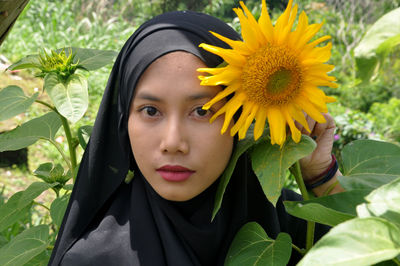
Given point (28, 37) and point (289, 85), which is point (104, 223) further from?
point (28, 37)

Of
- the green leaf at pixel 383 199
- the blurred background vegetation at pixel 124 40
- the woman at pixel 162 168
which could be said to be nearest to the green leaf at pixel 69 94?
the woman at pixel 162 168

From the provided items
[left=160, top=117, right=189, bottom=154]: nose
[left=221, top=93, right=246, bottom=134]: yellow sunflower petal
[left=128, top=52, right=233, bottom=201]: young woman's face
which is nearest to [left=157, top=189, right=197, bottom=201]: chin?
[left=128, top=52, right=233, bottom=201]: young woman's face

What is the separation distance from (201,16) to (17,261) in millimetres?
737

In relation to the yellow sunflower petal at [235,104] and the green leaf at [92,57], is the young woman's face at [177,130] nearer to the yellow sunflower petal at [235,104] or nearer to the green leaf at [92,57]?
the yellow sunflower petal at [235,104]

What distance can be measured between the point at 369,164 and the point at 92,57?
78cm

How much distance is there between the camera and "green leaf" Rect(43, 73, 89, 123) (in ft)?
3.88

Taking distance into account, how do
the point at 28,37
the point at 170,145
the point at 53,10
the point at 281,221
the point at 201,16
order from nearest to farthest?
1. the point at 170,145
2. the point at 201,16
3. the point at 281,221
4. the point at 28,37
5. the point at 53,10

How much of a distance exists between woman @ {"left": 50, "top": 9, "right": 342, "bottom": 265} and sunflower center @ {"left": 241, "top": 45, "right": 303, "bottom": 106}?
15 cm

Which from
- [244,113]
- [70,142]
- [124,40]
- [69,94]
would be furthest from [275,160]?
[124,40]

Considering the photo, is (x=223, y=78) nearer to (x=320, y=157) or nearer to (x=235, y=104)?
(x=235, y=104)

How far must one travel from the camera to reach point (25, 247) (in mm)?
1322

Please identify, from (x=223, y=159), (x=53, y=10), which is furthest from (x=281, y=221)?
(x=53, y=10)

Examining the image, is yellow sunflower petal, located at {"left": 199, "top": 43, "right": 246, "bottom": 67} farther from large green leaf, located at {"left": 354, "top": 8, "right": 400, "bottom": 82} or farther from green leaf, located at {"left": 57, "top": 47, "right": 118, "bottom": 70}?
green leaf, located at {"left": 57, "top": 47, "right": 118, "bottom": 70}

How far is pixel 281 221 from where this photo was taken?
56.9 inches
